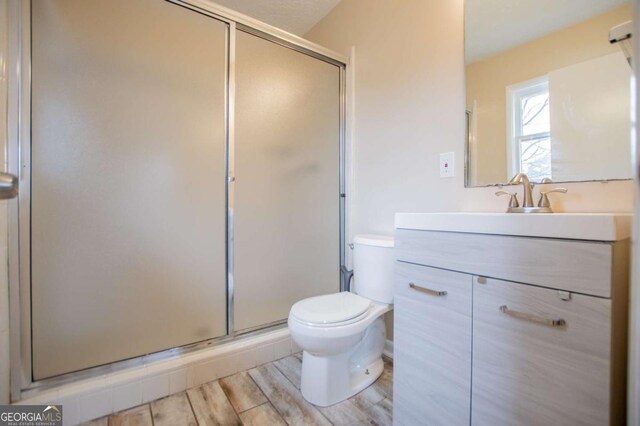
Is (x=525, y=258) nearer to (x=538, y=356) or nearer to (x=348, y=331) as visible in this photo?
(x=538, y=356)

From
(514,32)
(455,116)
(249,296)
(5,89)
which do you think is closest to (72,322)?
(249,296)

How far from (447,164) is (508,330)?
87 centimetres

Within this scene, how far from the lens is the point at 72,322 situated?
1.22 m

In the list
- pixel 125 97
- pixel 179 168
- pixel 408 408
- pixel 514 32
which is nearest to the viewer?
pixel 408 408

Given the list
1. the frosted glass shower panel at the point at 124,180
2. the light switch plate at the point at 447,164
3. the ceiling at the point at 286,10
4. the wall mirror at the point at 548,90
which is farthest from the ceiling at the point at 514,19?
the frosted glass shower panel at the point at 124,180

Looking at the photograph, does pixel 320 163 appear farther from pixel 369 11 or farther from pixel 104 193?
pixel 104 193

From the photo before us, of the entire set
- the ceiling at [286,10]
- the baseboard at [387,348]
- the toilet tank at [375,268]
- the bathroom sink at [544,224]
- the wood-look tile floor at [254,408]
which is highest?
the ceiling at [286,10]

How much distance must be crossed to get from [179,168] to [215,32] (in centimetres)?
77

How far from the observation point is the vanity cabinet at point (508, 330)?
0.64 metres

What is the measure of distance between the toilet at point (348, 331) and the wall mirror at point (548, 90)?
641mm

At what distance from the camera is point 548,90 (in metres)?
1.10

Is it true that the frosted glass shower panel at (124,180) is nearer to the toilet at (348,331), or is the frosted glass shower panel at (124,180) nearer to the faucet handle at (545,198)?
the toilet at (348,331)

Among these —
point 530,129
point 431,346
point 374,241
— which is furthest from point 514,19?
point 431,346

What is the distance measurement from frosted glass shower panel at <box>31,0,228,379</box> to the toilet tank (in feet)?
2.51
